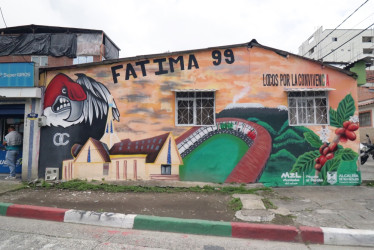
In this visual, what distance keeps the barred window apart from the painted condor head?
16.3ft

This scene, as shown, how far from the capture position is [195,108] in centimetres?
684

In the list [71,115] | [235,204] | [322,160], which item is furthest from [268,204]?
[71,115]

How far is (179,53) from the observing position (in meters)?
6.82

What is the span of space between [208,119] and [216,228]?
3381 mm

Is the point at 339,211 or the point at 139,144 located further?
the point at 139,144

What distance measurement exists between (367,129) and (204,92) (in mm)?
15937

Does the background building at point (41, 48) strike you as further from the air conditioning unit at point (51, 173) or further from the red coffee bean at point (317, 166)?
the red coffee bean at point (317, 166)

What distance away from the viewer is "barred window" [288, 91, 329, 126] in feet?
22.3

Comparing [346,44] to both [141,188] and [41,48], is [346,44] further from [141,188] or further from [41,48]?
[141,188]

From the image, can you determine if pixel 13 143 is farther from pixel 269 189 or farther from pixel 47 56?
pixel 47 56

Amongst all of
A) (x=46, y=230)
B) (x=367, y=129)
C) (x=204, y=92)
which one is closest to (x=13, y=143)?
(x=46, y=230)

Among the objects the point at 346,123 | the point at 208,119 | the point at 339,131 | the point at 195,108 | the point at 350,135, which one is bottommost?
the point at 350,135

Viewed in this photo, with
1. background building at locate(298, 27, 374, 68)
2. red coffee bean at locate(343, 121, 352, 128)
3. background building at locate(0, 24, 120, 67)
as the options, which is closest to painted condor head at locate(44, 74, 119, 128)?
red coffee bean at locate(343, 121, 352, 128)

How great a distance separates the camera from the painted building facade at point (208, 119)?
660 cm
